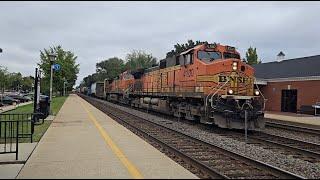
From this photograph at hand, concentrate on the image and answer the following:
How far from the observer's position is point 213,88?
1694 cm

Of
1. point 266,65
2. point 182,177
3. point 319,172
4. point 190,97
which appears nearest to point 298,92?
point 266,65

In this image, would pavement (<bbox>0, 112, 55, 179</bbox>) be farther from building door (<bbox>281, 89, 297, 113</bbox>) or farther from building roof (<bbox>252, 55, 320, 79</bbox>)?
building door (<bbox>281, 89, 297, 113</bbox>)

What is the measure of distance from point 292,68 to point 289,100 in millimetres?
3857

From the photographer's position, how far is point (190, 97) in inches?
742

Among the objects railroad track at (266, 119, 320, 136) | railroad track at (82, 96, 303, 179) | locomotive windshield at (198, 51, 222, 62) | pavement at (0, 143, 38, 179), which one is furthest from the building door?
pavement at (0, 143, 38, 179)

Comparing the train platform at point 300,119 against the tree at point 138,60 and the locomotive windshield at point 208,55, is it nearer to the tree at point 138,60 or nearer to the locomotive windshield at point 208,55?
the locomotive windshield at point 208,55

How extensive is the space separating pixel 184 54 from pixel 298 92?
1732 centimetres

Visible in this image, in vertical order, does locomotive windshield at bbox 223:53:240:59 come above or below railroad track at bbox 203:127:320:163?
above

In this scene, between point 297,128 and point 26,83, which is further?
point 26,83

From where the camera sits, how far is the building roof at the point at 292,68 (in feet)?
111

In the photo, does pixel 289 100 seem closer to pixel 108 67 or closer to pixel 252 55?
pixel 252 55

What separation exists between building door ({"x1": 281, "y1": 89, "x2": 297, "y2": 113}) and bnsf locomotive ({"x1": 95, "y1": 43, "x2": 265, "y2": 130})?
16.0 meters

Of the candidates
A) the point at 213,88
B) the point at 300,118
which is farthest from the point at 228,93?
the point at 300,118

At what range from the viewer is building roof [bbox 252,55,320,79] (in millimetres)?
33906
